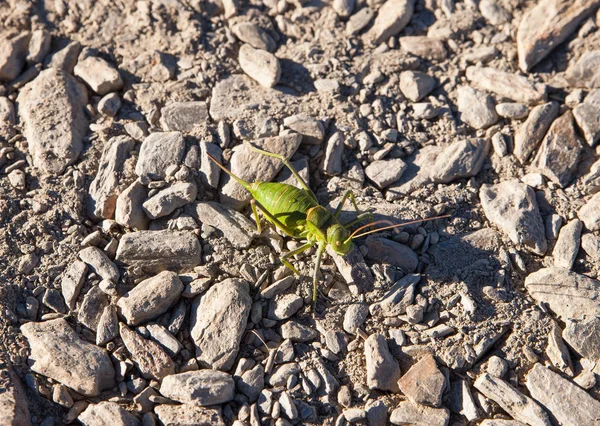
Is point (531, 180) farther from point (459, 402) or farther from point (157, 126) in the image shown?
point (157, 126)

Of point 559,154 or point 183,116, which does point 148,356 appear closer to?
point 183,116

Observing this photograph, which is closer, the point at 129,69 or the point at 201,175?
the point at 201,175

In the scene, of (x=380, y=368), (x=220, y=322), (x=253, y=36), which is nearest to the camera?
(x=380, y=368)

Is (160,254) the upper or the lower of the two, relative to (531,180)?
lower

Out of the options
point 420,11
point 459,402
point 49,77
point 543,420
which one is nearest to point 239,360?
point 459,402

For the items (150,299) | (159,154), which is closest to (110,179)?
(159,154)

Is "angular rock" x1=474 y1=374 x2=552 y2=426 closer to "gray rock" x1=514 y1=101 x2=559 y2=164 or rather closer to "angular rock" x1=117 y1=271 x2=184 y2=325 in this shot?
"gray rock" x1=514 y1=101 x2=559 y2=164

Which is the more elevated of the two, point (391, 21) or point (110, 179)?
point (391, 21)
